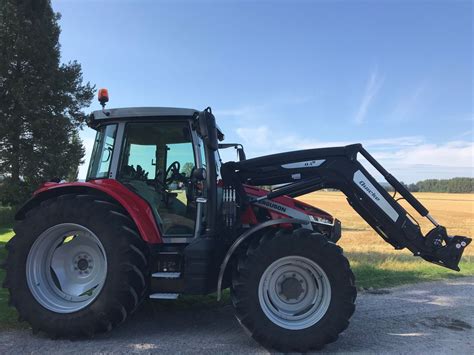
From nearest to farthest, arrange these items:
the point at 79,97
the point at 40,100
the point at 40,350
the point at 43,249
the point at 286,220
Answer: the point at 40,350, the point at 286,220, the point at 43,249, the point at 40,100, the point at 79,97

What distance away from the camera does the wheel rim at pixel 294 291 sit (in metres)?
4.15

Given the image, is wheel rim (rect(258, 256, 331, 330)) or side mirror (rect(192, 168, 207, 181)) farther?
side mirror (rect(192, 168, 207, 181))

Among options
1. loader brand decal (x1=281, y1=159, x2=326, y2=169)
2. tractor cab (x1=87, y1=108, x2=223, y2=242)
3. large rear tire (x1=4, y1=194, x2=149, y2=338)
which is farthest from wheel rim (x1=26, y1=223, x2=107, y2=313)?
loader brand decal (x1=281, y1=159, x2=326, y2=169)

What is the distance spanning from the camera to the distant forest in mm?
92750

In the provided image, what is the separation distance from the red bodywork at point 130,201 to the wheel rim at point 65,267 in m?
0.44

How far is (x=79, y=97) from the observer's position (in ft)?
61.8

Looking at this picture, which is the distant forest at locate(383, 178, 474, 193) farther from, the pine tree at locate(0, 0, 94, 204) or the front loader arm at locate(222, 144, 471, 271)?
the front loader arm at locate(222, 144, 471, 271)

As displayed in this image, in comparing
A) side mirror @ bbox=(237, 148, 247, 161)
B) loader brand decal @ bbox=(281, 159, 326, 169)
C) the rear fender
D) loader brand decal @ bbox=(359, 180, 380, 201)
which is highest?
side mirror @ bbox=(237, 148, 247, 161)

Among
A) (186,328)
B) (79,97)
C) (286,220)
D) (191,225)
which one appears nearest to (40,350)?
(186,328)

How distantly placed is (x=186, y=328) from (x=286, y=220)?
1.74 meters

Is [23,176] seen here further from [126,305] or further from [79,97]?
[126,305]

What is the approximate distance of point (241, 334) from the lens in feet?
14.6

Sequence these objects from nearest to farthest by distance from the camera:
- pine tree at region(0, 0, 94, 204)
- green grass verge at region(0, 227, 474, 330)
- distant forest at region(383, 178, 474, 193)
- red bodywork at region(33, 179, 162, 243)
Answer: red bodywork at region(33, 179, 162, 243), green grass verge at region(0, 227, 474, 330), pine tree at region(0, 0, 94, 204), distant forest at region(383, 178, 474, 193)

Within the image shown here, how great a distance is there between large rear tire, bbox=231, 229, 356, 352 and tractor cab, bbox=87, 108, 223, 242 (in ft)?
2.79
